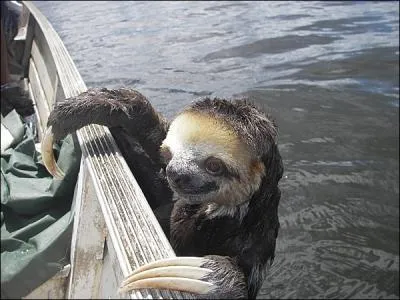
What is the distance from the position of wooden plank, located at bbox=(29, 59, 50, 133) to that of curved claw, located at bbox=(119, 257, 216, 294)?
118 inches

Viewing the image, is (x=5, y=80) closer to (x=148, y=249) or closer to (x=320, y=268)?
(x=320, y=268)

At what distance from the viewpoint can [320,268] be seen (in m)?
3.98

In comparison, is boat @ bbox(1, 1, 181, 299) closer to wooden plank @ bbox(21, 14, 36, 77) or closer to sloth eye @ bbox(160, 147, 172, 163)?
sloth eye @ bbox(160, 147, 172, 163)

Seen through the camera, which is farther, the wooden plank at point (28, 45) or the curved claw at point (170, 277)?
the wooden plank at point (28, 45)

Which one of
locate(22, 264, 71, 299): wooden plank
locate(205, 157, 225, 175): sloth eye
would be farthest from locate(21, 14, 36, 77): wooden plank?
locate(205, 157, 225, 175): sloth eye

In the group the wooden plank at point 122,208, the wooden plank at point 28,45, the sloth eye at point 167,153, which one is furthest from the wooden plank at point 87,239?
the wooden plank at point 28,45

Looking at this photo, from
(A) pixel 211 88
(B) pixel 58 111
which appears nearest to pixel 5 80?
(A) pixel 211 88

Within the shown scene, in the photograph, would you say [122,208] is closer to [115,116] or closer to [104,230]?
[104,230]

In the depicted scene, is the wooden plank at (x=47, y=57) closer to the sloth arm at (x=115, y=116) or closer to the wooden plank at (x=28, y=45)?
the wooden plank at (x=28, y=45)

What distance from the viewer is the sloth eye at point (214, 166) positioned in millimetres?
1716

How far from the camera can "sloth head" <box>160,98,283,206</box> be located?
169 centimetres

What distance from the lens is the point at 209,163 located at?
1738mm

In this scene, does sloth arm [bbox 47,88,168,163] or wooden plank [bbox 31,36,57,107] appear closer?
sloth arm [bbox 47,88,168,163]

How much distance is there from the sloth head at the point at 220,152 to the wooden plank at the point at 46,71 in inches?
103
